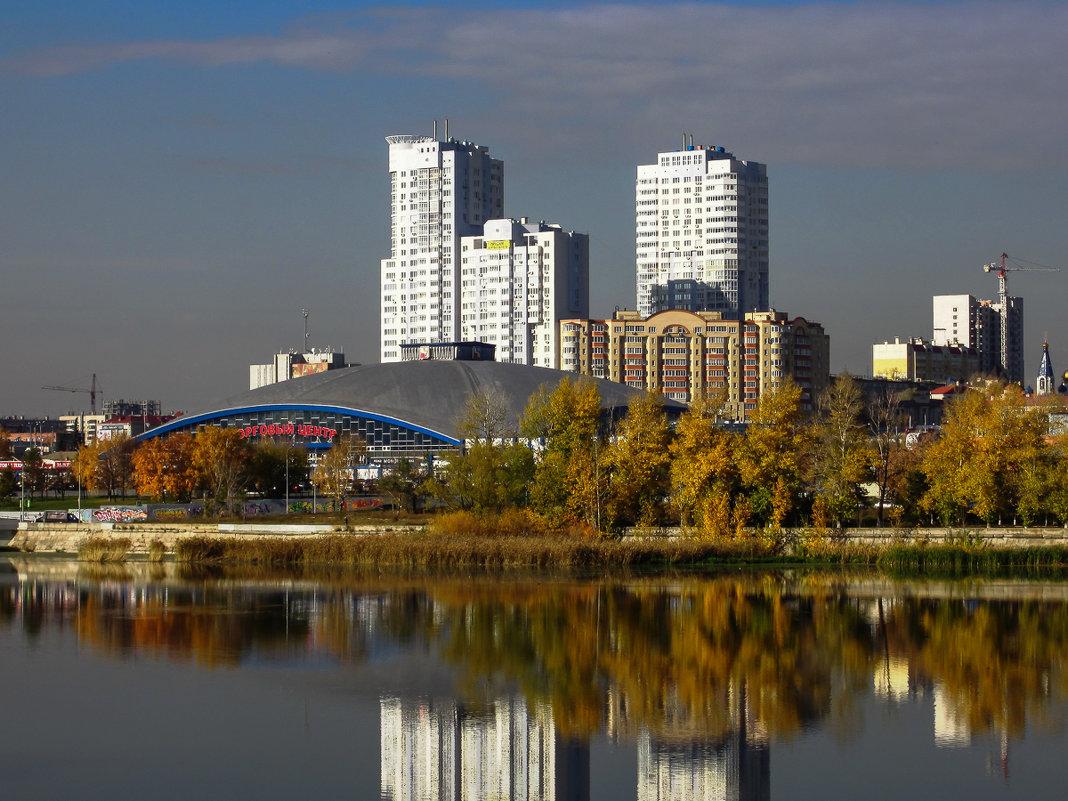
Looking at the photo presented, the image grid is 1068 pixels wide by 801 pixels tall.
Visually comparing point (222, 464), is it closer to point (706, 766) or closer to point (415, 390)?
point (415, 390)

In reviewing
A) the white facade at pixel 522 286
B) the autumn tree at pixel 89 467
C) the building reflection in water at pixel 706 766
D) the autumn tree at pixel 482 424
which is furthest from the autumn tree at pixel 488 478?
the white facade at pixel 522 286

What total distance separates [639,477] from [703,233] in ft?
357

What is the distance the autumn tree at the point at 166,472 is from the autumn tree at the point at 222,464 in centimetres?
51

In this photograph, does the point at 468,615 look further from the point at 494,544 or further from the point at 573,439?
the point at 573,439

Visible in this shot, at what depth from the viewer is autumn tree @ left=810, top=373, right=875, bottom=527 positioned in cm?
4316

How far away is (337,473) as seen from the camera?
Result: 2346 inches

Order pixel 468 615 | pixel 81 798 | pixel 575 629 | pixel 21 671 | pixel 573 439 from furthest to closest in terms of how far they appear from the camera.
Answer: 1. pixel 573 439
2. pixel 468 615
3. pixel 575 629
4. pixel 21 671
5. pixel 81 798

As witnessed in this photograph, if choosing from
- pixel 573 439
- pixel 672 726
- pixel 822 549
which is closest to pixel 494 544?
pixel 573 439

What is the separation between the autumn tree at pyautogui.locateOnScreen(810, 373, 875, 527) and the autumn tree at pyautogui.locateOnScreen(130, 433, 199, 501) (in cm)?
2878

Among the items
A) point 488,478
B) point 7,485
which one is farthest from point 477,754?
point 7,485

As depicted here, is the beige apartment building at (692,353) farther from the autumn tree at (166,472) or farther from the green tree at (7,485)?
the autumn tree at (166,472)

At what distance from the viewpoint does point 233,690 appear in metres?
25.4

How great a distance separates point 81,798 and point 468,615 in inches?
601

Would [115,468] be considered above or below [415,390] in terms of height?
below
